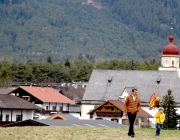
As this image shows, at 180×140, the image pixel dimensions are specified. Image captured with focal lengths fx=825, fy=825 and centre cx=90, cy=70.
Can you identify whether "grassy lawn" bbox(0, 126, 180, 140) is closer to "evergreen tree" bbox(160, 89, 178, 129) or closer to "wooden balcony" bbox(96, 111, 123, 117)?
→ "evergreen tree" bbox(160, 89, 178, 129)

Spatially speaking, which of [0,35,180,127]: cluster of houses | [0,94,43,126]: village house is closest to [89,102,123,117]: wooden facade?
[0,35,180,127]: cluster of houses

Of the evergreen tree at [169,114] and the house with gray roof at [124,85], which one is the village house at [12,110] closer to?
the evergreen tree at [169,114]

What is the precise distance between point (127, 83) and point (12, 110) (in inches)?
1203

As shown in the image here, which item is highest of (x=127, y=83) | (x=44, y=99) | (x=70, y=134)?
(x=127, y=83)

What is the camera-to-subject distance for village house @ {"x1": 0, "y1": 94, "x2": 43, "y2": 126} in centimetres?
8031

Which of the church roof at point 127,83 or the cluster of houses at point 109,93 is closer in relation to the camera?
the cluster of houses at point 109,93

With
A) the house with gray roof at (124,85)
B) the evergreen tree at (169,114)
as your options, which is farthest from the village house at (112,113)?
the evergreen tree at (169,114)

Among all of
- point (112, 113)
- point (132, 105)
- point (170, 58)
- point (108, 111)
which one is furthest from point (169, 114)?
Answer: point (170, 58)

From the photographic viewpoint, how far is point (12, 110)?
8125 centimetres

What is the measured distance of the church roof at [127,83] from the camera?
107 metres

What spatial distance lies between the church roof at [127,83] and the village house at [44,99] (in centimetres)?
629

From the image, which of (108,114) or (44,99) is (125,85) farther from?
(44,99)

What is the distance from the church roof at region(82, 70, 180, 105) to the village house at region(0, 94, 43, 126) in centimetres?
2368

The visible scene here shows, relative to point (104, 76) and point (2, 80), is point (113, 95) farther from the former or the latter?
point (2, 80)
